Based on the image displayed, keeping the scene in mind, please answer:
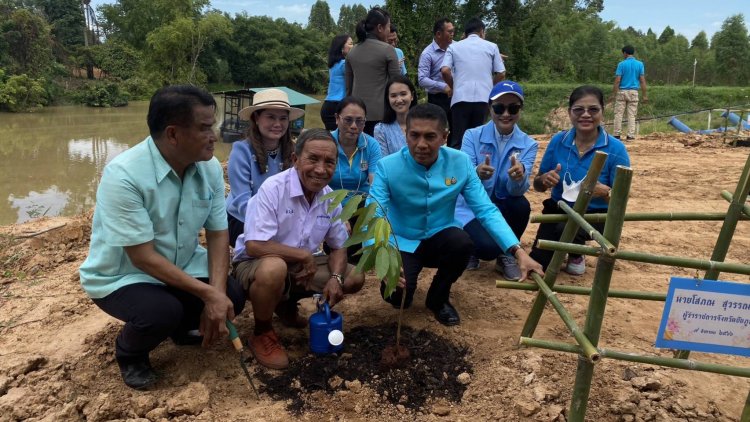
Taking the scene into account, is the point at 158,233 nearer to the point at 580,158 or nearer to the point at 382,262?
the point at 382,262

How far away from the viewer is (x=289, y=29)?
50.6 metres

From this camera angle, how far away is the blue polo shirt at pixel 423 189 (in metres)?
3.01

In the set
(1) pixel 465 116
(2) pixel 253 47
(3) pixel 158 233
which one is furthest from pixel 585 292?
(2) pixel 253 47

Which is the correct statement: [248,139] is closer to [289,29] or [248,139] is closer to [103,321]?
[103,321]

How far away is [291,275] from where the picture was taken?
269 cm

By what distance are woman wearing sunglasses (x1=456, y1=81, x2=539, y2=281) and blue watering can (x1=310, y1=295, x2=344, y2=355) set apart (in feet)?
4.36

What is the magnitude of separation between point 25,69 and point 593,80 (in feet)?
111

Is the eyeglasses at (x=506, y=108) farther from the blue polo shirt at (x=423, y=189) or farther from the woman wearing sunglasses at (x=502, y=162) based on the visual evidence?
the blue polo shirt at (x=423, y=189)

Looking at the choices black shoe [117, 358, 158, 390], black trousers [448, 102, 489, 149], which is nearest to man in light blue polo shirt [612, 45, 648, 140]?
black trousers [448, 102, 489, 149]

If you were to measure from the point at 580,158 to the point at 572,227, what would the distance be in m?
1.61

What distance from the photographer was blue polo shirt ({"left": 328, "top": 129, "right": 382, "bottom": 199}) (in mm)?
3771

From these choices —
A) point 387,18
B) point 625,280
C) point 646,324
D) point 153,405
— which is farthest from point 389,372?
point 387,18

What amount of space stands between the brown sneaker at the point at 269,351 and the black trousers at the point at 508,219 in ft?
5.03

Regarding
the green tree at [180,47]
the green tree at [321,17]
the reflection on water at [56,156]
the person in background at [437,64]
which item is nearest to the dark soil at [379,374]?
the person in background at [437,64]
